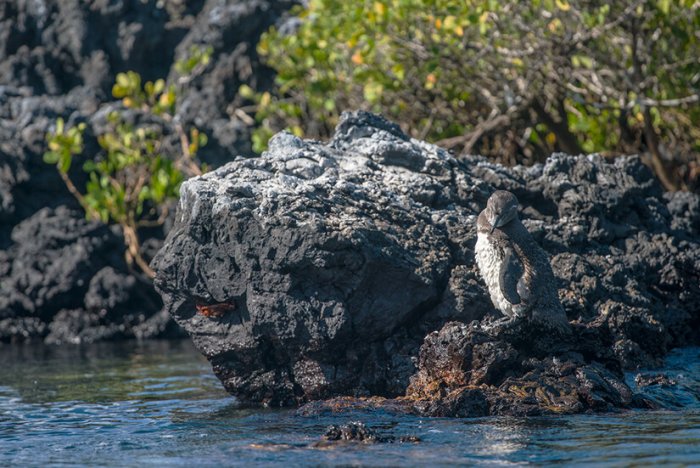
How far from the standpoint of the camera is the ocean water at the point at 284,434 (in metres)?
6.18

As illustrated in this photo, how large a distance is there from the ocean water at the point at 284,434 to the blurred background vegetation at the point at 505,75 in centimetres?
466

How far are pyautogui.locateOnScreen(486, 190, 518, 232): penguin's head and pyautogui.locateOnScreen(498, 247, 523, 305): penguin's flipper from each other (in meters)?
0.23

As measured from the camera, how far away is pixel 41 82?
17391 mm

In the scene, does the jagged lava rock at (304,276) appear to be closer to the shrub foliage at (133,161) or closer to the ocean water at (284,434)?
the ocean water at (284,434)

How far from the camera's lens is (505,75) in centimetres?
1431

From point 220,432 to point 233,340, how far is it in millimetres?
1098

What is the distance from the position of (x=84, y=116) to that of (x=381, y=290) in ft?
29.9

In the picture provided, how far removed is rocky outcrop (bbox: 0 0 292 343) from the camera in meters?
14.6

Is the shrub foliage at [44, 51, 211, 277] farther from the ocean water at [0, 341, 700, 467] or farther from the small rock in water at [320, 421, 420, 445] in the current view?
the small rock in water at [320, 421, 420, 445]

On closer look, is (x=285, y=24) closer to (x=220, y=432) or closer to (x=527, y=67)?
(x=527, y=67)

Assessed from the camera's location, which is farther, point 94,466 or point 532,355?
point 532,355

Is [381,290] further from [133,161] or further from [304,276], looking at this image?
[133,161]

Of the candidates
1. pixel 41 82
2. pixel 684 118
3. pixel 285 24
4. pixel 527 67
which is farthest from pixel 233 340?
pixel 41 82

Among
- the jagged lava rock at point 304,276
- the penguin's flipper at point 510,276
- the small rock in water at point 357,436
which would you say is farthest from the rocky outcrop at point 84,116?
the small rock in water at point 357,436
